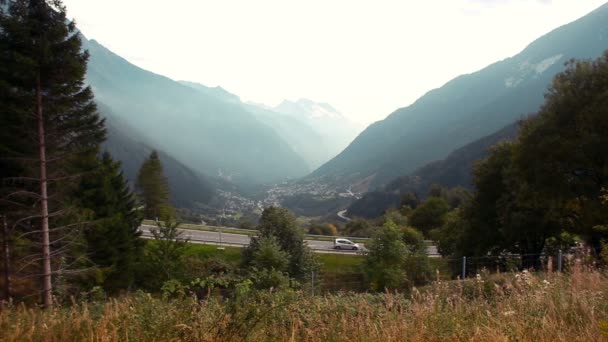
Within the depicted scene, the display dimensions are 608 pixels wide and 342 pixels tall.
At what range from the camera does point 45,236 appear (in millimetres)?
11602

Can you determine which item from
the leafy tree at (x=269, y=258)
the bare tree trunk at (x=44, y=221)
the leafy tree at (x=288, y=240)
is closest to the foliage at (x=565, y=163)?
the leafy tree at (x=288, y=240)

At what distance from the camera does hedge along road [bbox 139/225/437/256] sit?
1399 inches

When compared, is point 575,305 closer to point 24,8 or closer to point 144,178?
point 24,8

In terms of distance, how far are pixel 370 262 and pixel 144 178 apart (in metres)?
39.9

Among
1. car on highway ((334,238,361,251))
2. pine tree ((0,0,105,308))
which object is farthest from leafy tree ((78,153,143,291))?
car on highway ((334,238,361,251))

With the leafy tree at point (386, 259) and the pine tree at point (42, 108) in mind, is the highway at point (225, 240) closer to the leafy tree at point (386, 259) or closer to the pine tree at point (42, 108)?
the leafy tree at point (386, 259)

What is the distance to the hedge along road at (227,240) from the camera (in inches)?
1399

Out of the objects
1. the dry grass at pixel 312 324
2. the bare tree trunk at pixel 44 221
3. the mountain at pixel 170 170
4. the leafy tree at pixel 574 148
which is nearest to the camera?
the dry grass at pixel 312 324

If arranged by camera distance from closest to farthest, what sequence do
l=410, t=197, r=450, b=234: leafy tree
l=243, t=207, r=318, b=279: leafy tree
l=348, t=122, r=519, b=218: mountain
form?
l=243, t=207, r=318, b=279: leafy tree < l=410, t=197, r=450, b=234: leafy tree < l=348, t=122, r=519, b=218: mountain

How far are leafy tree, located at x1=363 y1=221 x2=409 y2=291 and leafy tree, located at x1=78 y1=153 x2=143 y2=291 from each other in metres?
13.8

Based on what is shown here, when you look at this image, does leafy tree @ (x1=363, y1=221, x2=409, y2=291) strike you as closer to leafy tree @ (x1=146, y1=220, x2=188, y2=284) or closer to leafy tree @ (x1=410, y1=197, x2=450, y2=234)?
leafy tree @ (x1=146, y1=220, x2=188, y2=284)

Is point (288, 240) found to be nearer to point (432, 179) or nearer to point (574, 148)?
point (574, 148)

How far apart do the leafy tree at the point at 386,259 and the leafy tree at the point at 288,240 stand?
3.33 meters

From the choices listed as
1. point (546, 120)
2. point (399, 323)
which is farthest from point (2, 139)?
point (546, 120)
